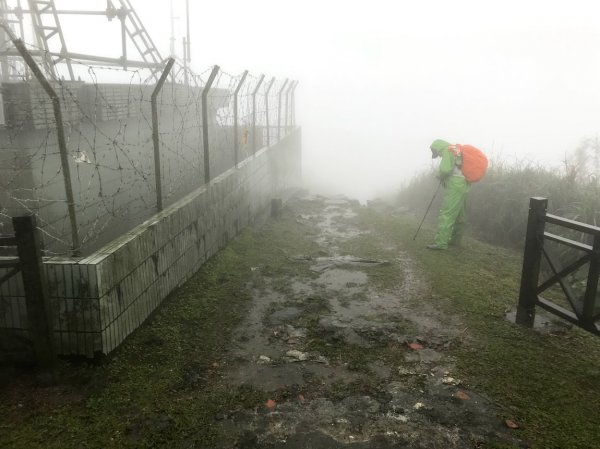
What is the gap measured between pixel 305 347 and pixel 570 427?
209 cm

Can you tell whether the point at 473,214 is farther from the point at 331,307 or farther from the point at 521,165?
the point at 331,307

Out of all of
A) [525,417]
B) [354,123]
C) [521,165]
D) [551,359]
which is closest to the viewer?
[525,417]

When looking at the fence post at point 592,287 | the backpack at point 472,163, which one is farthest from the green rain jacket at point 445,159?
the fence post at point 592,287

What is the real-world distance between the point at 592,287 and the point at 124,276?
387 centimetres

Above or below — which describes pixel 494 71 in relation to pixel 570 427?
above

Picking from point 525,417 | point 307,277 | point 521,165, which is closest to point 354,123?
point 521,165

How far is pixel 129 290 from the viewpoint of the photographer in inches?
169

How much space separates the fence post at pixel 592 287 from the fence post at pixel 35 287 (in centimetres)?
419

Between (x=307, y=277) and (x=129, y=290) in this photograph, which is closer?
(x=129, y=290)

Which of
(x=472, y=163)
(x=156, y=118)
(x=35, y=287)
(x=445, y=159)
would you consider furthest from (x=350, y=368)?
(x=472, y=163)

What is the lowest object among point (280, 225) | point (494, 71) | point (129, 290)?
point (280, 225)

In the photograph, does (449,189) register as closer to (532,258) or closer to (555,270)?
(532,258)

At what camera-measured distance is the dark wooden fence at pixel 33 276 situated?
3420 millimetres

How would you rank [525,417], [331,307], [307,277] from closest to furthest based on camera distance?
[525,417]
[331,307]
[307,277]
